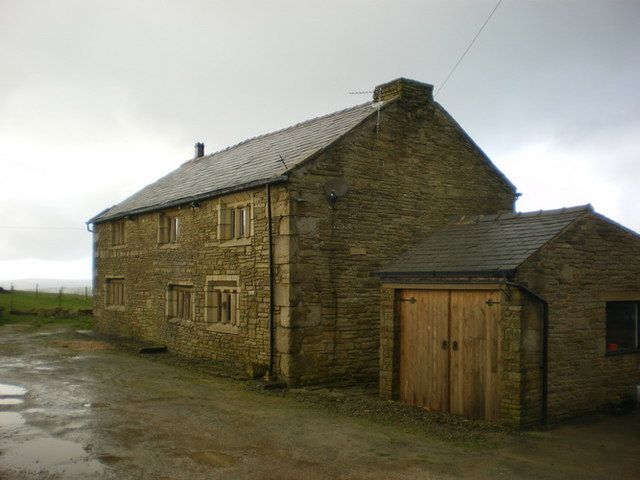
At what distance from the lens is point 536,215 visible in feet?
39.1

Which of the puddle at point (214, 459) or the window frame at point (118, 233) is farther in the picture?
the window frame at point (118, 233)

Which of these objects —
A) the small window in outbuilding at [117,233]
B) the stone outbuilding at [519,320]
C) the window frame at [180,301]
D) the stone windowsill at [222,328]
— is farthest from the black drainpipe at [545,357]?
the small window in outbuilding at [117,233]

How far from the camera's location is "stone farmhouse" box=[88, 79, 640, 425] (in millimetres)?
10305

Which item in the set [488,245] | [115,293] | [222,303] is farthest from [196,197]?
[115,293]

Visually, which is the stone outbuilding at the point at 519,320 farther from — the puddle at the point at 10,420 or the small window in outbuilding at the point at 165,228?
the small window in outbuilding at the point at 165,228

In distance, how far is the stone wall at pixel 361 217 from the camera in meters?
13.5

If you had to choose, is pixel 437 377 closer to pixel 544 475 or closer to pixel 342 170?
pixel 544 475

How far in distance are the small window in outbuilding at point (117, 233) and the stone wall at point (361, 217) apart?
493 inches

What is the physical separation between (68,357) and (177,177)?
8820mm

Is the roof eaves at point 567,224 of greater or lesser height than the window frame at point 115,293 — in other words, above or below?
above

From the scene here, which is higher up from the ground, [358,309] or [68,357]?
[358,309]

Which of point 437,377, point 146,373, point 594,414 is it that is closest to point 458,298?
point 437,377

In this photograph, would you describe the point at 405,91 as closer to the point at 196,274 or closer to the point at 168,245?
the point at 196,274

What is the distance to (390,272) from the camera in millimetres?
11977
